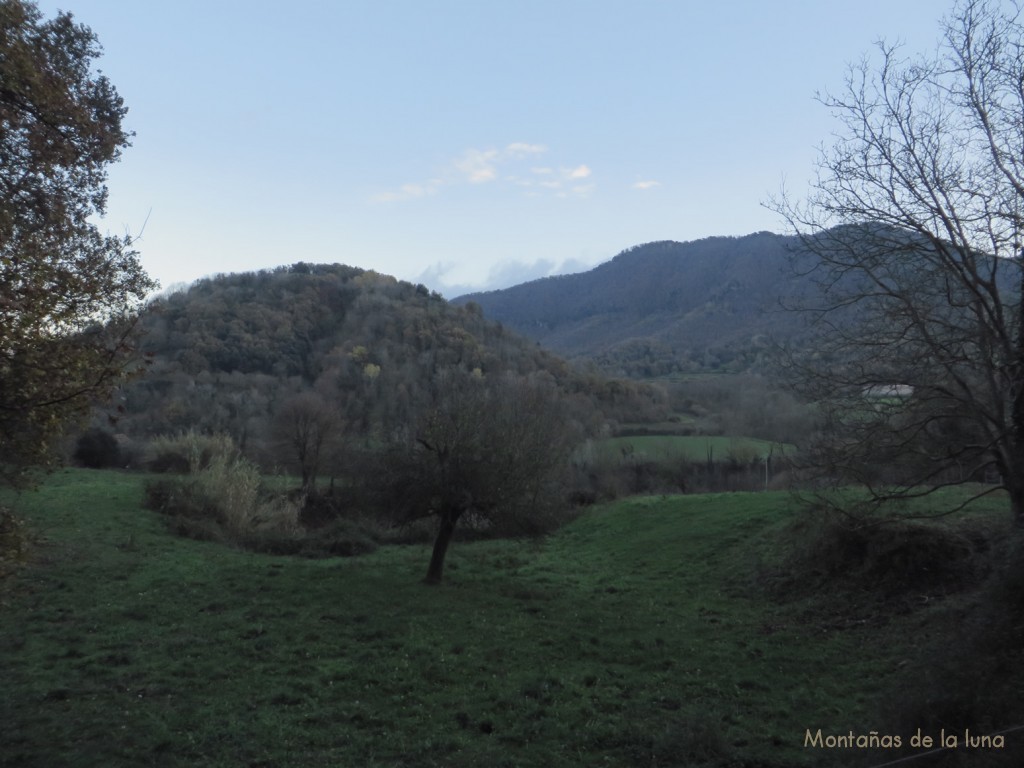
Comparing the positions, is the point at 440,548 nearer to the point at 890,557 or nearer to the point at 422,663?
the point at 422,663

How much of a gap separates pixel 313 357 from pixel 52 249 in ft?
235

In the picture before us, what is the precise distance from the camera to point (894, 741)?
5773 mm

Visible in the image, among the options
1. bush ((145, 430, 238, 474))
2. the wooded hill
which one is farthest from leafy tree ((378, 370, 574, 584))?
the wooded hill

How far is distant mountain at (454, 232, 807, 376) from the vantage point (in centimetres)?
9300

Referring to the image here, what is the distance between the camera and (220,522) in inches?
1140

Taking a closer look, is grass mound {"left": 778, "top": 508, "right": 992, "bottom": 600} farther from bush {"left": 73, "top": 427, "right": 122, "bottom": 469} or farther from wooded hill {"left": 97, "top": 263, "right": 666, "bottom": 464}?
bush {"left": 73, "top": 427, "right": 122, "bottom": 469}

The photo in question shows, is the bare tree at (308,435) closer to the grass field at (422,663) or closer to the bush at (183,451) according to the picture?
the bush at (183,451)

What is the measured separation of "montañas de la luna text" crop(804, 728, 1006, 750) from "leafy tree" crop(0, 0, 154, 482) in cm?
761

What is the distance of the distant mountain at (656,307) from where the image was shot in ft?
305

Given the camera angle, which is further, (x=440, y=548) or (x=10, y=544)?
(x=440, y=548)

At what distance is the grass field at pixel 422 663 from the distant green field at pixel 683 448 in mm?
27586

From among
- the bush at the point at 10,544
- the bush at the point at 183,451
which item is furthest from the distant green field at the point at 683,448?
the bush at the point at 10,544

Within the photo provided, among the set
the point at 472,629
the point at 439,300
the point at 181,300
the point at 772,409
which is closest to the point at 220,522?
the point at 472,629

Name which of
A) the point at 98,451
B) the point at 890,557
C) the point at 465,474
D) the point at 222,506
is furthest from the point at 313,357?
the point at 890,557
